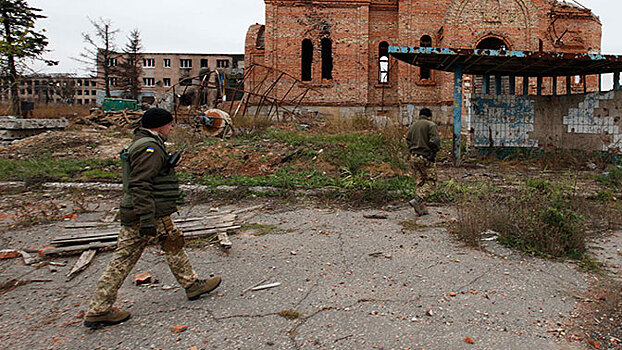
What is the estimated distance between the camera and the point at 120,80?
42.7 meters

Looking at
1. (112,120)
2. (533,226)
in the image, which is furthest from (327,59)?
(533,226)

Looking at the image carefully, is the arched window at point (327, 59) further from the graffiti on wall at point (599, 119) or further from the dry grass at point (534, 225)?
the dry grass at point (534, 225)

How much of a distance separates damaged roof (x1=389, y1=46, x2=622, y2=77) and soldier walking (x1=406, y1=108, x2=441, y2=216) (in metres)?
3.77

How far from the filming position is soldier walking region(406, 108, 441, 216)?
6.52 meters

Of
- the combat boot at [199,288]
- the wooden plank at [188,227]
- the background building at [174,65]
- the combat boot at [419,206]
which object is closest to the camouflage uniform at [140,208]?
the combat boot at [199,288]

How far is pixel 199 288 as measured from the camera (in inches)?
145

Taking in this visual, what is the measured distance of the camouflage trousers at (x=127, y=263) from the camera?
3.21m

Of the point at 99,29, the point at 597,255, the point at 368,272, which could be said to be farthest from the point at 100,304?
the point at 99,29

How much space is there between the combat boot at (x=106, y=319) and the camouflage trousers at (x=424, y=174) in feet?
15.6

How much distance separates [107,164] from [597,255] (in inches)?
451

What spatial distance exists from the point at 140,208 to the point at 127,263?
52cm

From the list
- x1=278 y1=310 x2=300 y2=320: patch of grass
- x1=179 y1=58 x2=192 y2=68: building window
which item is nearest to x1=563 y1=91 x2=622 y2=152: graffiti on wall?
x1=278 y1=310 x2=300 y2=320: patch of grass

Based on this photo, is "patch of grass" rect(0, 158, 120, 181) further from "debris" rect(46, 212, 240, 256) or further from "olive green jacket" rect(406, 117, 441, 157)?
"olive green jacket" rect(406, 117, 441, 157)

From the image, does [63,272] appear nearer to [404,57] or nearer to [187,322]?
[187,322]
